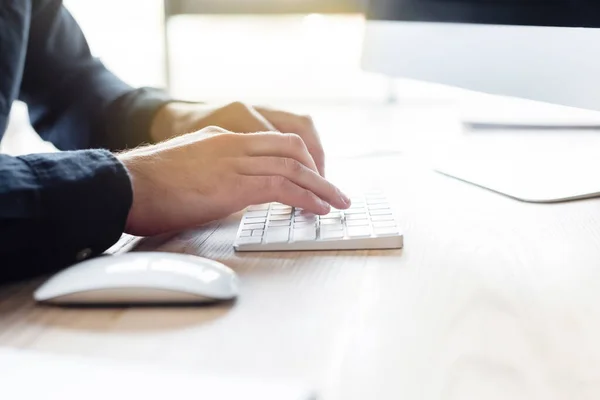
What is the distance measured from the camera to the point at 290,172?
602 mm

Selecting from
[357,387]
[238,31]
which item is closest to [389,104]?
[238,31]

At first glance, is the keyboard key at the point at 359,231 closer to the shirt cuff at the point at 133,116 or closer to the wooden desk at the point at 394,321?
the wooden desk at the point at 394,321

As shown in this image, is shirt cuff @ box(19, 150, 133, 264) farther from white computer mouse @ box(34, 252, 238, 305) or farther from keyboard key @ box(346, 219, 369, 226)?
keyboard key @ box(346, 219, 369, 226)

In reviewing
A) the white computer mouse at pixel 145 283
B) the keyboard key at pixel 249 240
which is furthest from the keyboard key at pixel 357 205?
the white computer mouse at pixel 145 283

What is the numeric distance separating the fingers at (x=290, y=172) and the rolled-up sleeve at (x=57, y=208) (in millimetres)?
107

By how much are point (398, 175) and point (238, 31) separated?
97 centimetres

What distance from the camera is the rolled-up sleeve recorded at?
1.62 ft

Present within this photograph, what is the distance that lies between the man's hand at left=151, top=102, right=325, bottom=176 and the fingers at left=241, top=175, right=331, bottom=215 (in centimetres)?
14

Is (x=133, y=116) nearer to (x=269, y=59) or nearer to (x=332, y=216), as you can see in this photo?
(x=332, y=216)

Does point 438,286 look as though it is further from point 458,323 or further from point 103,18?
point 103,18

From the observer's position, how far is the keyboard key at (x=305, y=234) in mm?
570

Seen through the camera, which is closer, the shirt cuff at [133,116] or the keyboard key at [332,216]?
the keyboard key at [332,216]

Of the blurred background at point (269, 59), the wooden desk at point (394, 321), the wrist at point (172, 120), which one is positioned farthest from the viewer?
the blurred background at point (269, 59)

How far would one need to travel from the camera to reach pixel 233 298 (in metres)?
0.46
